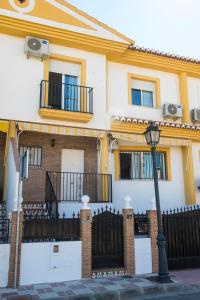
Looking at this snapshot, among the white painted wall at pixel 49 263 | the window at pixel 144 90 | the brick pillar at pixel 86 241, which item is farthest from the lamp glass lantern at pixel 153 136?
the window at pixel 144 90

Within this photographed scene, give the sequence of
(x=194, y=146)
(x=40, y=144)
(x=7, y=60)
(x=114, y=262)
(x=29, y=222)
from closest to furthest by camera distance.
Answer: (x=29, y=222) < (x=114, y=262) < (x=7, y=60) < (x=40, y=144) < (x=194, y=146)

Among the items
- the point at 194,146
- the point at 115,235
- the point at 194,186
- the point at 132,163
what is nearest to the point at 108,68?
the point at 132,163

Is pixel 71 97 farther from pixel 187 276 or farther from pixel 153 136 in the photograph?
pixel 187 276

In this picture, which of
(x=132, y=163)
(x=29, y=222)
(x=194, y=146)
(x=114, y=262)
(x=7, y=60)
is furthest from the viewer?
(x=194, y=146)

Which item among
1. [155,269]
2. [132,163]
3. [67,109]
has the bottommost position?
[155,269]

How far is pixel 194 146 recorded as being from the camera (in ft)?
56.7

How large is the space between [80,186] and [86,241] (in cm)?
466

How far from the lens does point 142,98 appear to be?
17.1m

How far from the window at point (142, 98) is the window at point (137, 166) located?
2720 mm

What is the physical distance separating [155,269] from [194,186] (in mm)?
6821

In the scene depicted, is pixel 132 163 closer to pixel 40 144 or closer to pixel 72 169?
pixel 72 169

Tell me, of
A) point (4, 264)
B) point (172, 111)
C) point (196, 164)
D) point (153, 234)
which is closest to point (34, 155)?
point (4, 264)

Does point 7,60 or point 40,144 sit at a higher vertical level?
point 7,60

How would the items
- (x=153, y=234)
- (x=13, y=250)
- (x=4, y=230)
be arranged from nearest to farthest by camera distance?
1. (x=13, y=250)
2. (x=4, y=230)
3. (x=153, y=234)
